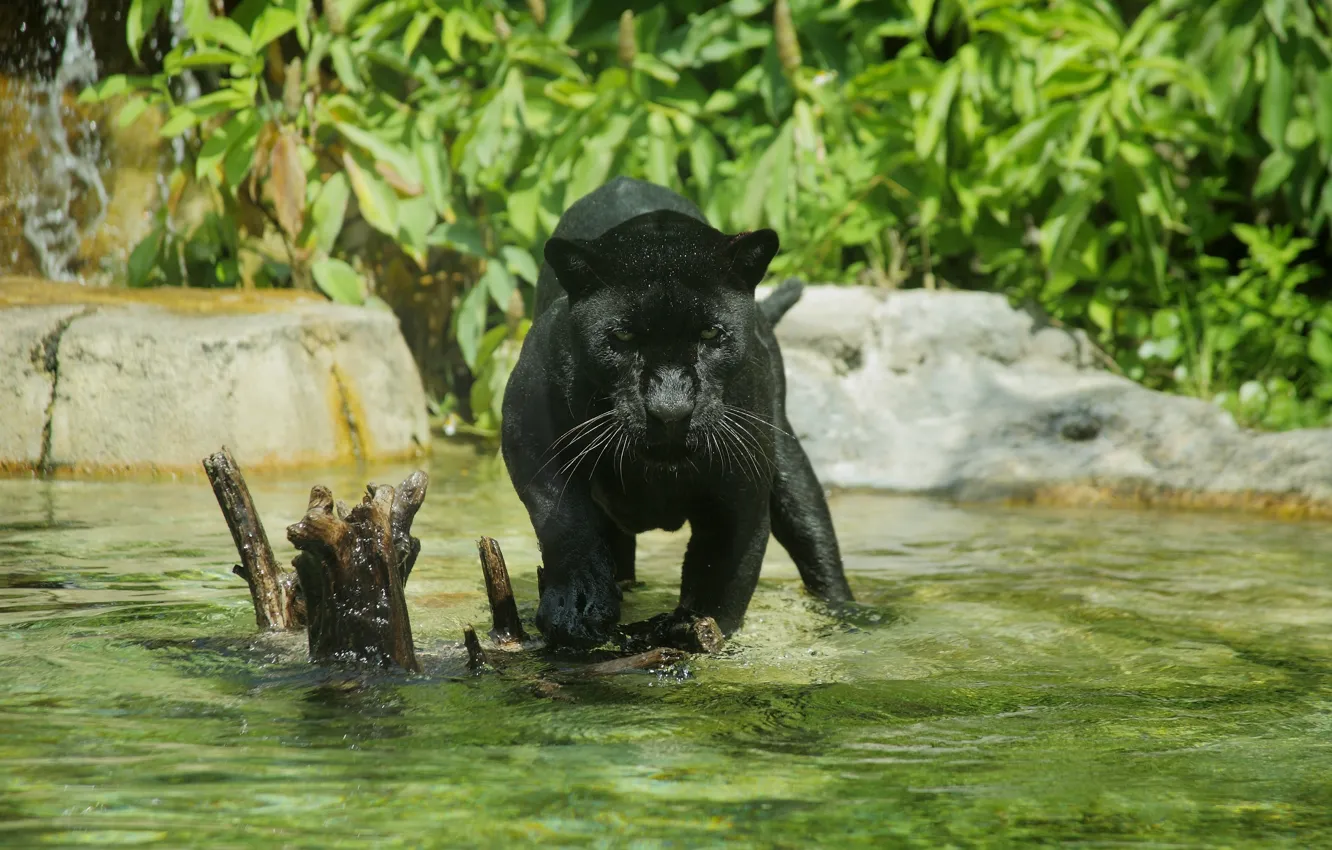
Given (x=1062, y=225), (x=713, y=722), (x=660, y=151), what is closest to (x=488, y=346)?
(x=660, y=151)

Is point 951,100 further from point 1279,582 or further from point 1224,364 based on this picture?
point 1279,582

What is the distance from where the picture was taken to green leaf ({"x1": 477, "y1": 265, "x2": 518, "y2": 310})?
8.39 m

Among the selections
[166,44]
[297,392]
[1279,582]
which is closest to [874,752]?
[1279,582]

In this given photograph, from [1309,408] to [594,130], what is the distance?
417cm

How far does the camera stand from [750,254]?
368 centimetres

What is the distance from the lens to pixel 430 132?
8.45 m

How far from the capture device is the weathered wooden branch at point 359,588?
3201 mm

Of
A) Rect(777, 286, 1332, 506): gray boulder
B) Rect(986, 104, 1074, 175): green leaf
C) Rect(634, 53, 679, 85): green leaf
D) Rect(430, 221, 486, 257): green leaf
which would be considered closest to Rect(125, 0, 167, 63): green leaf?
Rect(430, 221, 486, 257): green leaf

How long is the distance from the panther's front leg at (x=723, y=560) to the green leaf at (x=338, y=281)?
16.5 ft

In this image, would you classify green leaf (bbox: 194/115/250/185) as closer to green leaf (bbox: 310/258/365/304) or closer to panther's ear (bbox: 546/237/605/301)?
green leaf (bbox: 310/258/365/304)

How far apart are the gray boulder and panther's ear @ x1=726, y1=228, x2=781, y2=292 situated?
140 inches

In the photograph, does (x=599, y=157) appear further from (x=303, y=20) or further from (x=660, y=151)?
(x=303, y=20)

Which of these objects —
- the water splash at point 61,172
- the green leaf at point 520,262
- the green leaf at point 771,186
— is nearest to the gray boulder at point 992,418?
the green leaf at point 771,186

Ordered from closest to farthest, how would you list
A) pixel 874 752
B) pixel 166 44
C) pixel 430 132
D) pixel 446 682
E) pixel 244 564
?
pixel 874 752
pixel 446 682
pixel 244 564
pixel 430 132
pixel 166 44
